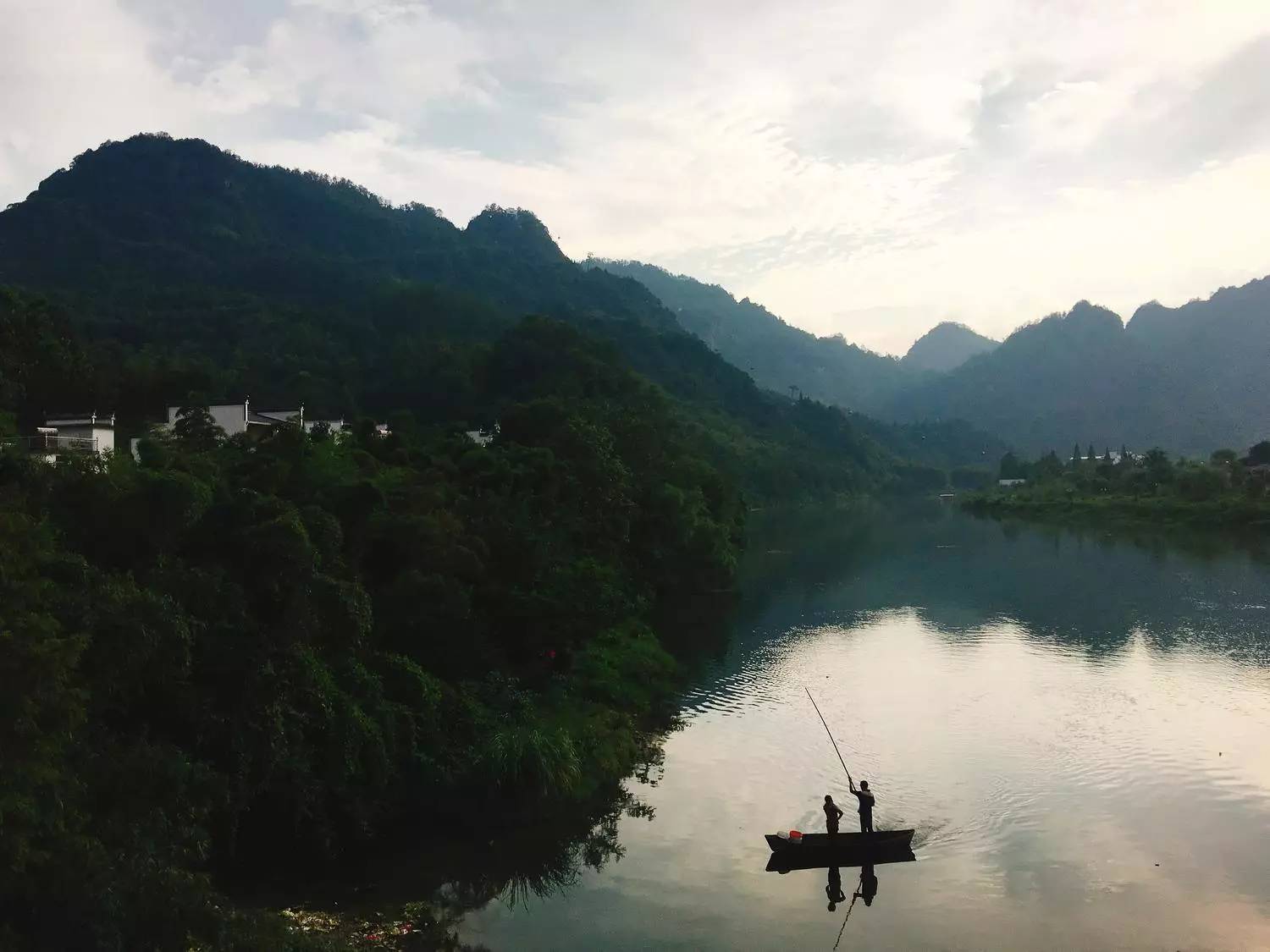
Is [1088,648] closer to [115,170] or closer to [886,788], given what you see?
[886,788]

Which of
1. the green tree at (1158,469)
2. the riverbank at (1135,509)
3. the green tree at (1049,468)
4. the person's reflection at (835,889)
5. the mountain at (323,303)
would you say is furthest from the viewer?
the green tree at (1049,468)

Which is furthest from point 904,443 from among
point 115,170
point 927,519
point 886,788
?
point 886,788

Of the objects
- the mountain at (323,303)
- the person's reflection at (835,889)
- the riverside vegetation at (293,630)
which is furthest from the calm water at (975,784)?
the mountain at (323,303)

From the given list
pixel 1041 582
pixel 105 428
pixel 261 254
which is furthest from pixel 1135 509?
pixel 261 254

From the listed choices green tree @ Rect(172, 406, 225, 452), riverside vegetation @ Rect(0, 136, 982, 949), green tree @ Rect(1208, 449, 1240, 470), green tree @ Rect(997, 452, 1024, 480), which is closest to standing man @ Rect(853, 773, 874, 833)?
riverside vegetation @ Rect(0, 136, 982, 949)

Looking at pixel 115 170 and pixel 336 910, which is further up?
pixel 115 170

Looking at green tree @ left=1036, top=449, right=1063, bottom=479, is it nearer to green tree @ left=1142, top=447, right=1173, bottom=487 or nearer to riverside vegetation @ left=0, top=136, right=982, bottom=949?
green tree @ left=1142, top=447, right=1173, bottom=487

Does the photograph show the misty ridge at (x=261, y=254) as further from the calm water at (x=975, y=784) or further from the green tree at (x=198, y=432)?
the calm water at (x=975, y=784)
